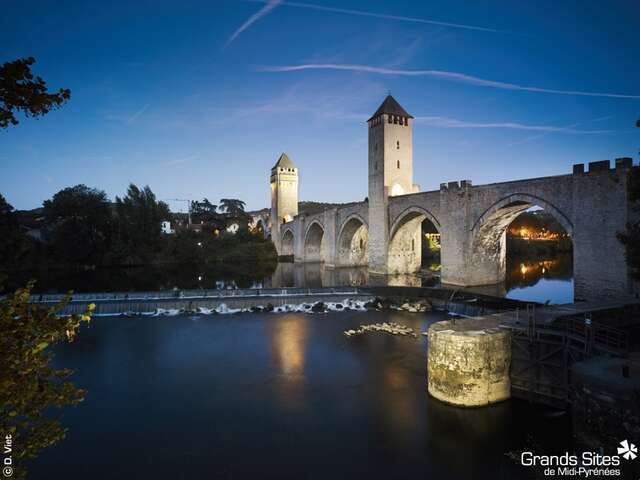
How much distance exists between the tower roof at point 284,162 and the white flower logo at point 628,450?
58.5m

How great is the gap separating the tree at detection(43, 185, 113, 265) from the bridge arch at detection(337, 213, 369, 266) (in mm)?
29165

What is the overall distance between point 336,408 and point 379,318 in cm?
896

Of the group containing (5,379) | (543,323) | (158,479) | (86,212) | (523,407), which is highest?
(86,212)

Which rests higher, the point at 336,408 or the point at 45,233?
the point at 45,233

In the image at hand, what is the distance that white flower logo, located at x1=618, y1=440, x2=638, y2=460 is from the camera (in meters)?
6.33

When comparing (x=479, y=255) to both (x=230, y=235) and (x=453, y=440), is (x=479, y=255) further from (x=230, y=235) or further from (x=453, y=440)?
(x=230, y=235)

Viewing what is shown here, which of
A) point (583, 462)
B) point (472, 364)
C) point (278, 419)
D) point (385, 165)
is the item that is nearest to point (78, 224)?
point (385, 165)

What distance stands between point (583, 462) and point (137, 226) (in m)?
51.2

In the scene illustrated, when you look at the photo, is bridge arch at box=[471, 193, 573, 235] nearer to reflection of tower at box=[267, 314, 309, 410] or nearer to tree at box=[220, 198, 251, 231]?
reflection of tower at box=[267, 314, 309, 410]

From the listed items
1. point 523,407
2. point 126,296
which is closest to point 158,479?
point 523,407

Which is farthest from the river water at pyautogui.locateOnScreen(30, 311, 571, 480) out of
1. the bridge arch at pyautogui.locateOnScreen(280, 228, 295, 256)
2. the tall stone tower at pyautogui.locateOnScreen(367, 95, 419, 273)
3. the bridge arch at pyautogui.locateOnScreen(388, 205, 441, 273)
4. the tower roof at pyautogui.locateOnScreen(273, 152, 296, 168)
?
the tower roof at pyautogui.locateOnScreen(273, 152, 296, 168)

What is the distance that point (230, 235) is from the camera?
5556 cm

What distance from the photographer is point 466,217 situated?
23875 mm

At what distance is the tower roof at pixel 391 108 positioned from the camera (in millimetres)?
32031
